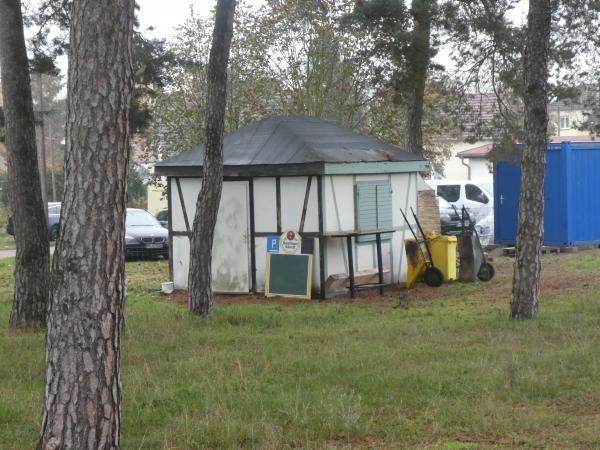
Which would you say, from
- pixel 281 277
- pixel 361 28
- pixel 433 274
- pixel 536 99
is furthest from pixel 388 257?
pixel 536 99

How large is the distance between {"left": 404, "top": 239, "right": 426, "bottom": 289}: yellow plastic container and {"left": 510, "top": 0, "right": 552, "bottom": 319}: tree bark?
5961 mm

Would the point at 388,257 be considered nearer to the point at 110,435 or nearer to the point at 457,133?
the point at 457,133

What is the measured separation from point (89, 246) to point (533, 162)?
26.4 feet

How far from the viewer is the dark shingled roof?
1761 centimetres

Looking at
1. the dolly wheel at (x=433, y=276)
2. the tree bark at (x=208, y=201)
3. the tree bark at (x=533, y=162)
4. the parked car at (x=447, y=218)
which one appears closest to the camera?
the tree bark at (x=533, y=162)

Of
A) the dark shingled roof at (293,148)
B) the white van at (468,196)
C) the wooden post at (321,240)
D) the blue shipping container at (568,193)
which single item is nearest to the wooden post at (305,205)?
the wooden post at (321,240)

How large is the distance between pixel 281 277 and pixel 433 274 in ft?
9.71

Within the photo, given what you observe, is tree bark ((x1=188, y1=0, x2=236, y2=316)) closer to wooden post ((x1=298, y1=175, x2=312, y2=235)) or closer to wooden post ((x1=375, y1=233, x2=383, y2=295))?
wooden post ((x1=298, y1=175, x2=312, y2=235))

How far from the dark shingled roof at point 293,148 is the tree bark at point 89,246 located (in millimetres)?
11122

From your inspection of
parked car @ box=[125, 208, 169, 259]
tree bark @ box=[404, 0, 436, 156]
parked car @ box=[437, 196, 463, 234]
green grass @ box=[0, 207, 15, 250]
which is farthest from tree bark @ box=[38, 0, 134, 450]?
green grass @ box=[0, 207, 15, 250]

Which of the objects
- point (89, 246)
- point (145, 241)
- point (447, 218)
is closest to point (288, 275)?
point (145, 241)

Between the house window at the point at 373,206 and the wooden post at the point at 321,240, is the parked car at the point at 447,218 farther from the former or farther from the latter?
the wooden post at the point at 321,240

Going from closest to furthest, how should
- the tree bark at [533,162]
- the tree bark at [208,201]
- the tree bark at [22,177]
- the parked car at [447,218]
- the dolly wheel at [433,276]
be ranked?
the tree bark at [533,162] < the tree bark at [22,177] < the tree bark at [208,201] < the dolly wheel at [433,276] < the parked car at [447,218]

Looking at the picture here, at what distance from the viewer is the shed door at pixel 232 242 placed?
18.3 m
